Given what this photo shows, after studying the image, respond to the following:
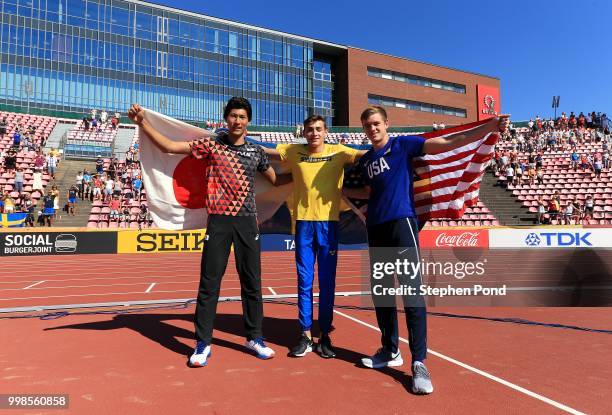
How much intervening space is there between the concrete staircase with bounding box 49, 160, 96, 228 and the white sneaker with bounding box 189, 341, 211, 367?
56.1 feet

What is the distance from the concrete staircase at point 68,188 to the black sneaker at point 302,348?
686 inches

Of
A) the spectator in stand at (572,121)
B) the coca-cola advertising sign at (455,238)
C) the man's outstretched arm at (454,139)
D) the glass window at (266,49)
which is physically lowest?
the coca-cola advertising sign at (455,238)

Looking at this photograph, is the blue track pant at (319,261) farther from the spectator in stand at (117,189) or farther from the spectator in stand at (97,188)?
the spectator in stand at (97,188)

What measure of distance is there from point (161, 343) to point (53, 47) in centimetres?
5275

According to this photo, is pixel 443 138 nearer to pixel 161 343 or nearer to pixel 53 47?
pixel 161 343

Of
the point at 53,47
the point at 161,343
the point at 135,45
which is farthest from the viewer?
the point at 135,45

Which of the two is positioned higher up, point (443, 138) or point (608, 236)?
point (443, 138)

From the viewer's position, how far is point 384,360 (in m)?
3.46

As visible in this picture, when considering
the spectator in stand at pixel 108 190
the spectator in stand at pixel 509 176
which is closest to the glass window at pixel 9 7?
the spectator in stand at pixel 108 190

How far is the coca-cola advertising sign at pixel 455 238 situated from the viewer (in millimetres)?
16953

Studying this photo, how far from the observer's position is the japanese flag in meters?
4.46

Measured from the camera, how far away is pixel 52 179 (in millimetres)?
20938

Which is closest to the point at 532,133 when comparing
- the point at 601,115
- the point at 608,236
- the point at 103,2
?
the point at 601,115

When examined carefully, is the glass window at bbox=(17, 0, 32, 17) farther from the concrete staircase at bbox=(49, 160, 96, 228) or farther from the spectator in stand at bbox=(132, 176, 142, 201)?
the spectator in stand at bbox=(132, 176, 142, 201)
